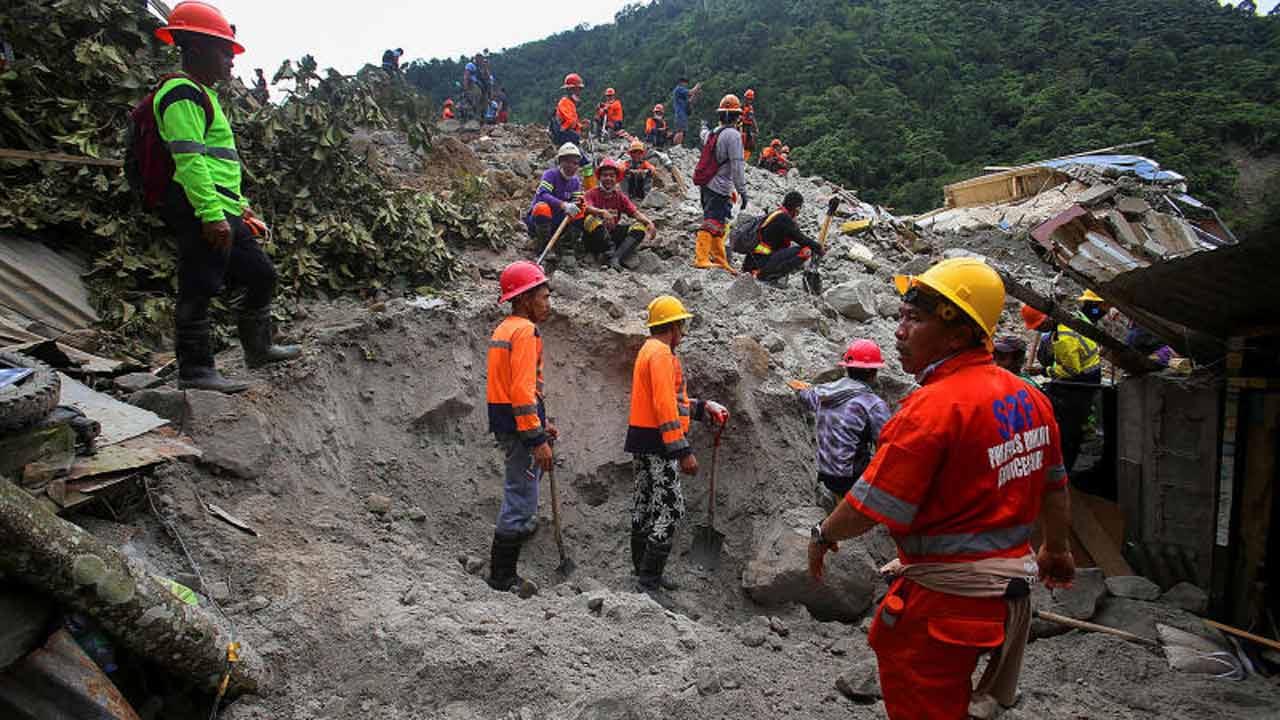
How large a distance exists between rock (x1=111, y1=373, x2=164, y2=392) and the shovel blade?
3.89 metres

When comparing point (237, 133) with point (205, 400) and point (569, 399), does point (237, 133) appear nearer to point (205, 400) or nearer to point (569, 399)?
point (205, 400)

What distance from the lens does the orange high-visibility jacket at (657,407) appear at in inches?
175

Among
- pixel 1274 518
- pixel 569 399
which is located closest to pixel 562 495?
pixel 569 399

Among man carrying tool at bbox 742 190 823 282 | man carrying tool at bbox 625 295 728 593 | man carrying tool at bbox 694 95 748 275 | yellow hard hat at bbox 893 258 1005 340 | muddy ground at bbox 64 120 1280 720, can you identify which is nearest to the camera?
yellow hard hat at bbox 893 258 1005 340

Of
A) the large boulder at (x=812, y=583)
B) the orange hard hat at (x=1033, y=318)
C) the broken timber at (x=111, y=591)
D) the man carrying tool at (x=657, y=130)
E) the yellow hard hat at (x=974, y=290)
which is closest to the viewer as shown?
the broken timber at (x=111, y=591)

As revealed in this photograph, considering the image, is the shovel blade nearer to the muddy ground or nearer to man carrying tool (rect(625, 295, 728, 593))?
the muddy ground

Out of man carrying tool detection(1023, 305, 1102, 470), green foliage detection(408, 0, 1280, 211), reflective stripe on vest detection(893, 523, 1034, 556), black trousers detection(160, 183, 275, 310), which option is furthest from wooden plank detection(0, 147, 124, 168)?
green foliage detection(408, 0, 1280, 211)

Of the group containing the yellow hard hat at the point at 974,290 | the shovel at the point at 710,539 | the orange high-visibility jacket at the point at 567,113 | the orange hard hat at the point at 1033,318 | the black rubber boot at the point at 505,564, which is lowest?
the shovel at the point at 710,539

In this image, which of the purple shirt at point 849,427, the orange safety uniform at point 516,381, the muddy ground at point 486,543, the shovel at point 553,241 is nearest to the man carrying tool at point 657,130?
the shovel at point 553,241

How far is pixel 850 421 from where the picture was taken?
15.4 feet

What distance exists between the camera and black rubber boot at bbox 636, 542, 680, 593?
4648mm

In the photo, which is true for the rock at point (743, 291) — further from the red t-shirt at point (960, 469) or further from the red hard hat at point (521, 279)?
the red t-shirt at point (960, 469)

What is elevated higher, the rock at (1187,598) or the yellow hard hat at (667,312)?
the yellow hard hat at (667,312)

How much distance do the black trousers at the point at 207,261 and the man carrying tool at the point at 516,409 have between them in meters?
1.52
